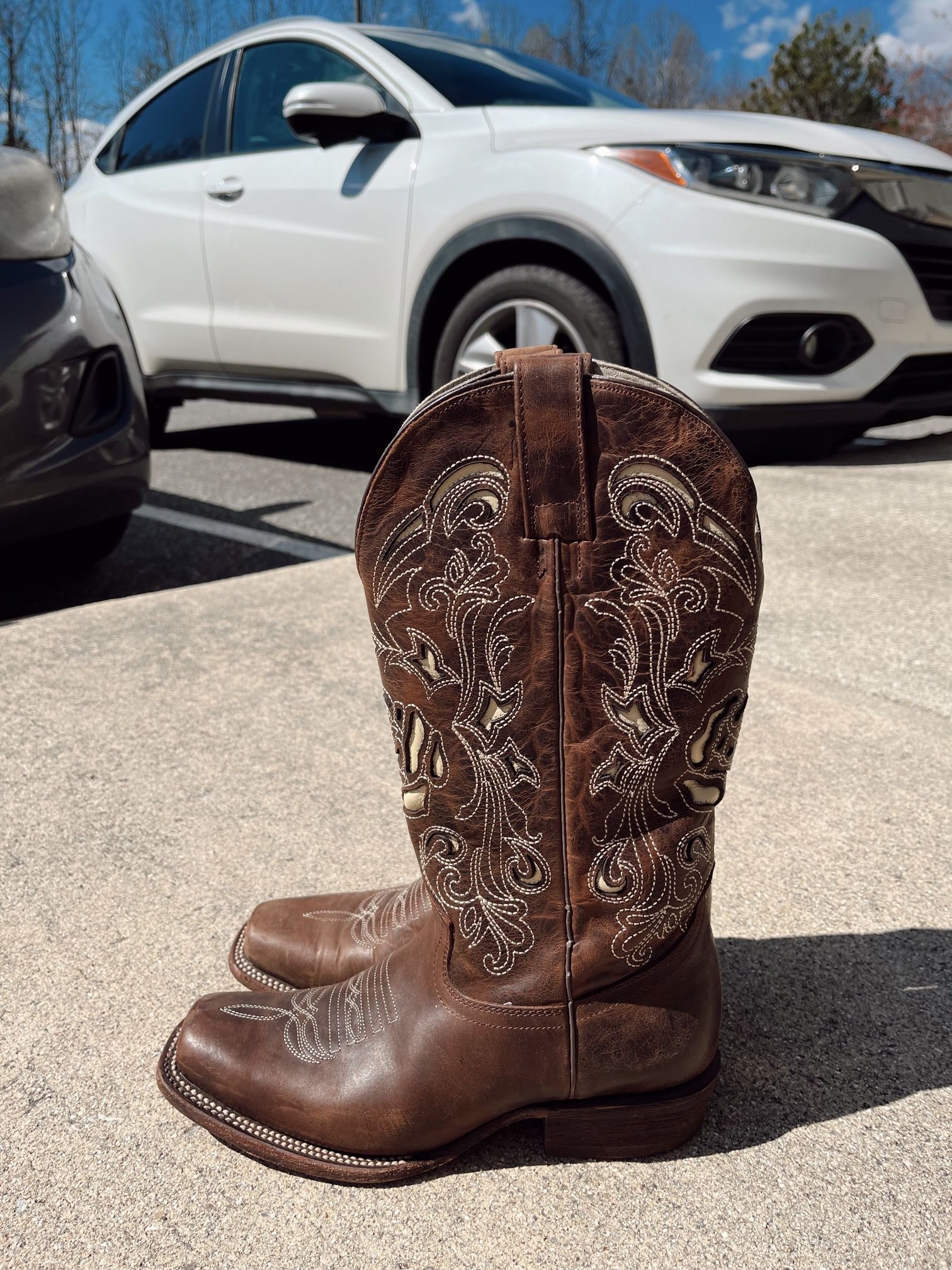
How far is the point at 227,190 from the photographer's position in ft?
13.4

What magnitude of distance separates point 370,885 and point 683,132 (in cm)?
255

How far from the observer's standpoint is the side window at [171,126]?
4.38 m

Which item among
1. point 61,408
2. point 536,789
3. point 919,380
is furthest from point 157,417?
point 536,789

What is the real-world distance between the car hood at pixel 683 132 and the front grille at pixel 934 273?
0.28 meters

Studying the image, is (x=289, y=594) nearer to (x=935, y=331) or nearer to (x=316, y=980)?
(x=316, y=980)

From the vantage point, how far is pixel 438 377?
12.1ft

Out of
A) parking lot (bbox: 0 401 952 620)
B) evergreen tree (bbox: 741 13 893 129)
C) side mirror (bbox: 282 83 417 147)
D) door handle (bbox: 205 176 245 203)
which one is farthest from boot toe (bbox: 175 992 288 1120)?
evergreen tree (bbox: 741 13 893 129)

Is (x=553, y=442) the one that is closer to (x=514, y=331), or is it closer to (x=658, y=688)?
(x=658, y=688)

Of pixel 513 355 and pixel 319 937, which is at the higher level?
pixel 513 355

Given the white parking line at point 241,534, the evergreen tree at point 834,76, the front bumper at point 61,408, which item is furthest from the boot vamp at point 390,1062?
the evergreen tree at point 834,76

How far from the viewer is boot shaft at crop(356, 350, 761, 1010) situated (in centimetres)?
92

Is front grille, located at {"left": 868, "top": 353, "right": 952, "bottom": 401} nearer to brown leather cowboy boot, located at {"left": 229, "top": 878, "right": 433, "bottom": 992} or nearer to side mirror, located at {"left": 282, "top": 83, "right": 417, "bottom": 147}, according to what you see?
side mirror, located at {"left": 282, "top": 83, "right": 417, "bottom": 147}

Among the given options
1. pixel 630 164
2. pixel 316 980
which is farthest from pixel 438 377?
pixel 316 980

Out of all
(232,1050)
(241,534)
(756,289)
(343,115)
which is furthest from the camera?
(241,534)
